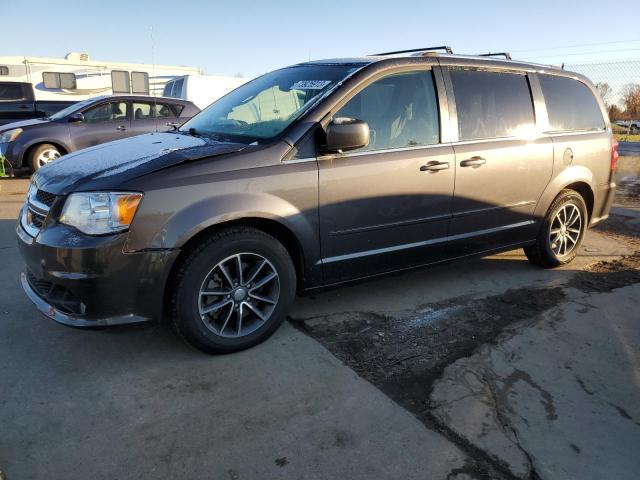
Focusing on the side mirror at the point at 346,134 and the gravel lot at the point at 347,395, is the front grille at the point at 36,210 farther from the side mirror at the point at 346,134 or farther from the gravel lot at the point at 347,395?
the side mirror at the point at 346,134

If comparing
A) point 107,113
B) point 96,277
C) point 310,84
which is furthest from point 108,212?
point 107,113

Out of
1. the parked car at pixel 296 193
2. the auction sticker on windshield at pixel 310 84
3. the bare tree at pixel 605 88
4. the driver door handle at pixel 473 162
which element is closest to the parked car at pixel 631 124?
the bare tree at pixel 605 88

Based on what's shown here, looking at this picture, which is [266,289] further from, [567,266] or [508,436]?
[567,266]

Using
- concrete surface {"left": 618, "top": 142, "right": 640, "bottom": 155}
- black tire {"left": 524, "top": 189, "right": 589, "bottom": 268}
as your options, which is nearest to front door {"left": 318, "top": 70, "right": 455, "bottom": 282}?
black tire {"left": 524, "top": 189, "right": 589, "bottom": 268}

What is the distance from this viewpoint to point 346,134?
9.82 ft

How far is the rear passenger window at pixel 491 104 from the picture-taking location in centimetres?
377

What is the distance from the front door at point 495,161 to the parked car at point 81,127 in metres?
5.70

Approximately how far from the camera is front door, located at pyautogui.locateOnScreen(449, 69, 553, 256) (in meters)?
3.76

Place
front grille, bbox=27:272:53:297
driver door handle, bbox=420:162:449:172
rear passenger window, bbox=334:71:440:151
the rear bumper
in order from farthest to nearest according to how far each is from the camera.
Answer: the rear bumper → driver door handle, bbox=420:162:449:172 → rear passenger window, bbox=334:71:440:151 → front grille, bbox=27:272:53:297

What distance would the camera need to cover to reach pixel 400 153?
3.42 meters

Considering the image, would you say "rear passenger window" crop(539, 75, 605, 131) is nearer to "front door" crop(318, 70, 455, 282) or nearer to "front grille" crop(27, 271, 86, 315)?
"front door" crop(318, 70, 455, 282)

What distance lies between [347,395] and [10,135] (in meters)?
8.25

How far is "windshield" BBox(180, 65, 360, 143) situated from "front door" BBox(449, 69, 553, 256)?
1041mm

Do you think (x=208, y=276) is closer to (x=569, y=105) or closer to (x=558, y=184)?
(x=558, y=184)
